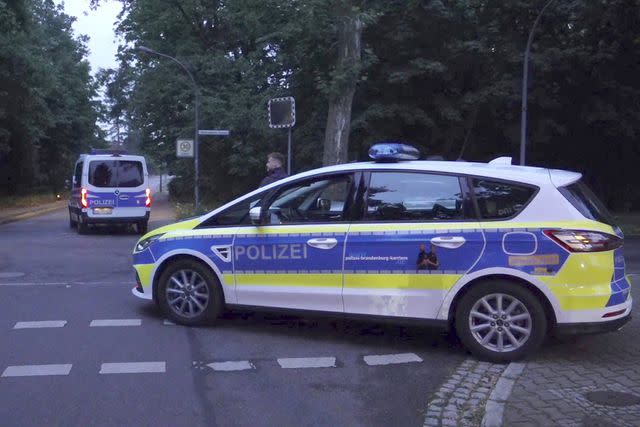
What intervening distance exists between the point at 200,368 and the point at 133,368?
0.55 m

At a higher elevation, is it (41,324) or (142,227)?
(41,324)

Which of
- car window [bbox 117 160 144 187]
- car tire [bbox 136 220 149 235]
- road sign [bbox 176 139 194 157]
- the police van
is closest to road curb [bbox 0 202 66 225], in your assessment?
road sign [bbox 176 139 194 157]

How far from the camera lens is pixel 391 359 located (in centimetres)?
730

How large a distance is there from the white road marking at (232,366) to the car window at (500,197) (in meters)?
2.37

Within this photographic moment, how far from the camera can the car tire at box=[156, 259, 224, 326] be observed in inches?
324

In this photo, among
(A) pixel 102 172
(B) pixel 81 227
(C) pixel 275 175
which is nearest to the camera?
(C) pixel 275 175

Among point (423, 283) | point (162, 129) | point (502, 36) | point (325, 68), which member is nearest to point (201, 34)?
point (162, 129)

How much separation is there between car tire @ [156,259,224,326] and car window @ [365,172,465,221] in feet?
5.86

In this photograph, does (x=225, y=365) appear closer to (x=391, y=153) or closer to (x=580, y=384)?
(x=391, y=153)

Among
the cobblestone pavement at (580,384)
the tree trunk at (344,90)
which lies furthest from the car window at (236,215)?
the tree trunk at (344,90)

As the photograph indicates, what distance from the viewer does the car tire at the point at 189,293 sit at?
27.0 ft

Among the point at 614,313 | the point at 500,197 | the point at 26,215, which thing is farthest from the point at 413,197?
the point at 26,215

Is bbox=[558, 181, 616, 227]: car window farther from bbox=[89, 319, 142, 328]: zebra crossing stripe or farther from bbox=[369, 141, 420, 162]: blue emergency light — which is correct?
bbox=[89, 319, 142, 328]: zebra crossing stripe

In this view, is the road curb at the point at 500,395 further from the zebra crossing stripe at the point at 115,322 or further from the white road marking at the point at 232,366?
the zebra crossing stripe at the point at 115,322
